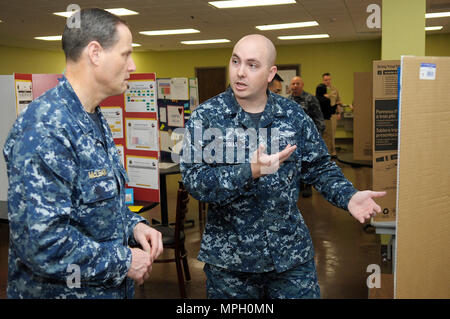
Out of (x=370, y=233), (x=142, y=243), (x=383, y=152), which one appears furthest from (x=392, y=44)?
(x=142, y=243)

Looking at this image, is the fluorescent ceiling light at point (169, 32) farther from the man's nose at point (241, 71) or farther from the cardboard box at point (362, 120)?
the man's nose at point (241, 71)

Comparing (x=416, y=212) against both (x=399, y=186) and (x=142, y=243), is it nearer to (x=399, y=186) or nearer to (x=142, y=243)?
(x=399, y=186)

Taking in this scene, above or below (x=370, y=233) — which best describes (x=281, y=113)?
above

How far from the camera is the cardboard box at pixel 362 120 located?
480 centimetres

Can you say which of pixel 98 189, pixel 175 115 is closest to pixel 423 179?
pixel 98 189

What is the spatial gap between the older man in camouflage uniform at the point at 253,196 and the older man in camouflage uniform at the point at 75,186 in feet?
1.15

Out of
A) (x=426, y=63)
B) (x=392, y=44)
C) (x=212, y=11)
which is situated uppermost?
(x=212, y=11)

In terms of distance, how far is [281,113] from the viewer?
5.93ft

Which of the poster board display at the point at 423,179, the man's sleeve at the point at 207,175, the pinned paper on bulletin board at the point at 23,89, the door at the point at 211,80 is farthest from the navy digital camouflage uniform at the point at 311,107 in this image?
the door at the point at 211,80

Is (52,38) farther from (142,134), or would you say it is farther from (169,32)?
(142,134)

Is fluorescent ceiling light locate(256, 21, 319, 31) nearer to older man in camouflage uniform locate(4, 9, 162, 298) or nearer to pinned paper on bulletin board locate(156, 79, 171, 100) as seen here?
pinned paper on bulletin board locate(156, 79, 171, 100)

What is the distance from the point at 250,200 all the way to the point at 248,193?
3cm

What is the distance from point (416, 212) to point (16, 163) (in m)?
1.08

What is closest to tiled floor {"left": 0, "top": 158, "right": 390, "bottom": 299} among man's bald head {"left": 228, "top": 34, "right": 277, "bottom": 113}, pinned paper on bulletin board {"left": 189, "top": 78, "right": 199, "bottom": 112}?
pinned paper on bulletin board {"left": 189, "top": 78, "right": 199, "bottom": 112}
